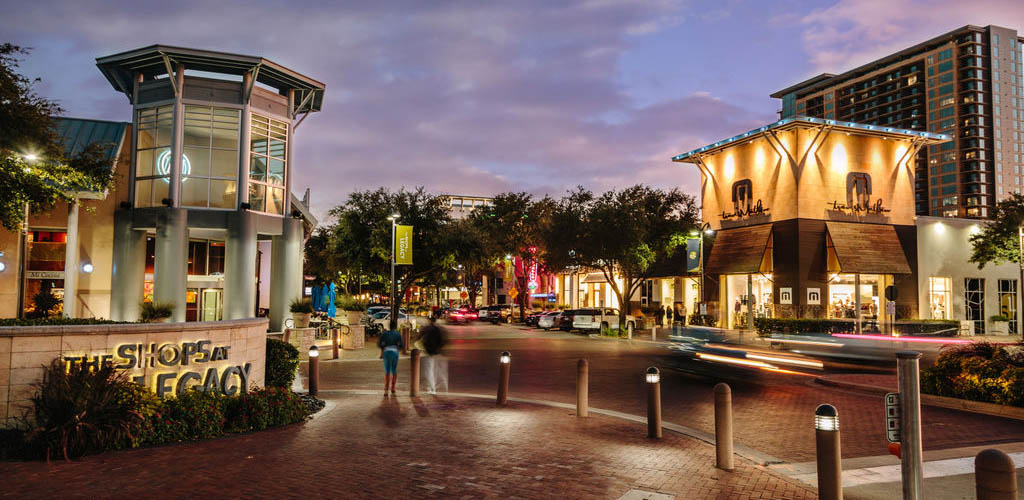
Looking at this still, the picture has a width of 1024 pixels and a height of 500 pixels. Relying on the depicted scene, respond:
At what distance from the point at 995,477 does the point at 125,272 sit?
86.6 ft

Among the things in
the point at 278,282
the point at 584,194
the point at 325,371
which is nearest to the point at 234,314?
the point at 278,282

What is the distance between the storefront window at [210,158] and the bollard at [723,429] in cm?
2235

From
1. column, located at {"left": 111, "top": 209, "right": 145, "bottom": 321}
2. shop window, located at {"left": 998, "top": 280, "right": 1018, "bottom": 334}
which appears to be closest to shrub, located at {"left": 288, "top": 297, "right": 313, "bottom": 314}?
column, located at {"left": 111, "top": 209, "right": 145, "bottom": 321}

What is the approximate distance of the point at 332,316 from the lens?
101 feet

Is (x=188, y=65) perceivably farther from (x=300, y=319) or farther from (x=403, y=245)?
(x=403, y=245)

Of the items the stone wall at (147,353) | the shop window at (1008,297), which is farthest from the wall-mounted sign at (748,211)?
the stone wall at (147,353)

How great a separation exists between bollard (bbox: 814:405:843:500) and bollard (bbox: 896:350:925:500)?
0.83 metres

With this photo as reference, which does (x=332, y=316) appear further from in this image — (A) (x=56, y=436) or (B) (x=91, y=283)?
(A) (x=56, y=436)

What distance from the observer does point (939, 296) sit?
132ft

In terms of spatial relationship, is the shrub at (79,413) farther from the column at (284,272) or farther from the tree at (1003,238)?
the tree at (1003,238)

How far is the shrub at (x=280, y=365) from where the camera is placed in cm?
1270

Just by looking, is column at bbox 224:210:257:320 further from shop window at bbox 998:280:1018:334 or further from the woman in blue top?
shop window at bbox 998:280:1018:334

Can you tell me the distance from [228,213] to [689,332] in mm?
17815

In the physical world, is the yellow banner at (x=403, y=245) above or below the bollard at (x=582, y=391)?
above
